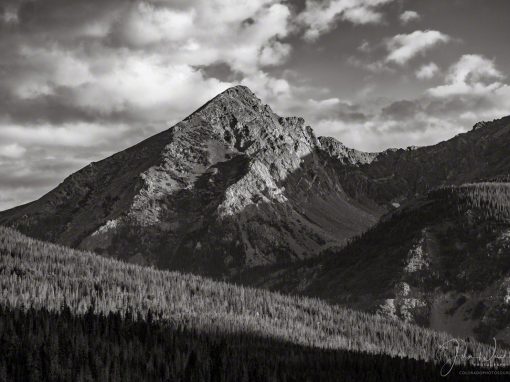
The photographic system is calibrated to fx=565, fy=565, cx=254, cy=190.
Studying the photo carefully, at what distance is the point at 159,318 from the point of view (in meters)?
30.7

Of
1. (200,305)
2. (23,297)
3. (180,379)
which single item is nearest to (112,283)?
(200,305)

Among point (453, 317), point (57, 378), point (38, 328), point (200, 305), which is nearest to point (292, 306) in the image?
point (200, 305)

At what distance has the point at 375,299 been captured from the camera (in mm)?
181625

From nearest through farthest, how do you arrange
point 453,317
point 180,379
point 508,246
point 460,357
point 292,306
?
point 180,379 → point 460,357 → point 292,306 → point 453,317 → point 508,246

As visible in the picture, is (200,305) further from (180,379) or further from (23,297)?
(180,379)

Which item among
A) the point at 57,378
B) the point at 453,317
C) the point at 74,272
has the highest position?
the point at 74,272

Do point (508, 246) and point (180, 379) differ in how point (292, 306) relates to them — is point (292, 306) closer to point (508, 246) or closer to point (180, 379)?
point (180, 379)

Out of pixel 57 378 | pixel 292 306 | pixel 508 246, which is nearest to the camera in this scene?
pixel 57 378

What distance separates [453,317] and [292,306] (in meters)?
131

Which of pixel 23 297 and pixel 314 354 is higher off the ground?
Answer: pixel 23 297

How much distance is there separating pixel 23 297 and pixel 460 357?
90.6 feet

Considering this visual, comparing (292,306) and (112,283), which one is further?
(292,306)

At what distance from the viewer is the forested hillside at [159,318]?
68.9 ft

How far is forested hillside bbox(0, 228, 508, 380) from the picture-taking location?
68.9ft
